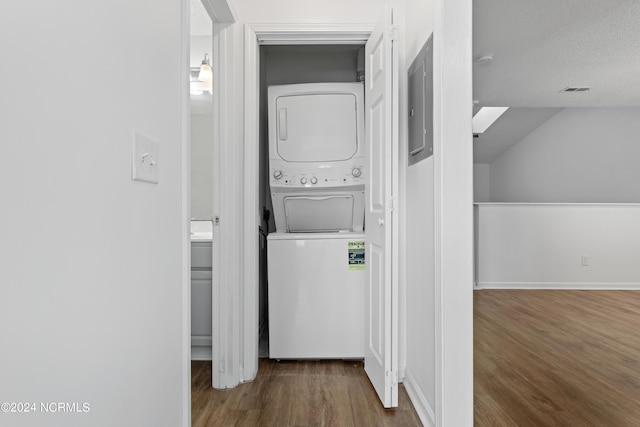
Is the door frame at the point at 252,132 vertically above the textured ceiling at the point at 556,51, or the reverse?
the textured ceiling at the point at 556,51

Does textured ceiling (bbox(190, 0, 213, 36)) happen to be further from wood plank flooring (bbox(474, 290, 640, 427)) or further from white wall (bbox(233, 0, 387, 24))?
wood plank flooring (bbox(474, 290, 640, 427))

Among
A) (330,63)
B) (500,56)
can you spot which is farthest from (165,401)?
(500,56)

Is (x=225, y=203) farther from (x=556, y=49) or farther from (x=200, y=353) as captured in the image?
(x=556, y=49)

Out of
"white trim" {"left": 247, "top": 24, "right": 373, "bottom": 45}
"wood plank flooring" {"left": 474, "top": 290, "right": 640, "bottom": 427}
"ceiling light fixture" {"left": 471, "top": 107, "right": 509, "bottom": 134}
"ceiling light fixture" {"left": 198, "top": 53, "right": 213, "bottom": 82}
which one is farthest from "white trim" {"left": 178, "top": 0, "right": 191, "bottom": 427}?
"ceiling light fixture" {"left": 471, "top": 107, "right": 509, "bottom": 134}

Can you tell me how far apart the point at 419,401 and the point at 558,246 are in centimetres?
393

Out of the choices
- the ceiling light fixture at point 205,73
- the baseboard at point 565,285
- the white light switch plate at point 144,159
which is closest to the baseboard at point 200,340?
the ceiling light fixture at point 205,73

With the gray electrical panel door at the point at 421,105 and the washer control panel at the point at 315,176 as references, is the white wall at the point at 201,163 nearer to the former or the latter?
the washer control panel at the point at 315,176

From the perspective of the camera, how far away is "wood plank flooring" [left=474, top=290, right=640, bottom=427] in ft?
6.40

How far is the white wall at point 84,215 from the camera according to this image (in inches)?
23.0

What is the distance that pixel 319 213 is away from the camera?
3010mm

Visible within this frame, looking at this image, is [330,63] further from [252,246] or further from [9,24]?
[9,24]

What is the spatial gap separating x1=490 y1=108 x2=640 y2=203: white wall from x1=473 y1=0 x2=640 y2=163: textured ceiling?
2.77 ft

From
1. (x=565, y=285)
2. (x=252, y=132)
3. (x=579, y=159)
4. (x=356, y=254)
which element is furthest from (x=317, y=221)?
(x=579, y=159)

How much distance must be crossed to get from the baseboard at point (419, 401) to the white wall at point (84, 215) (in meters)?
1.18
